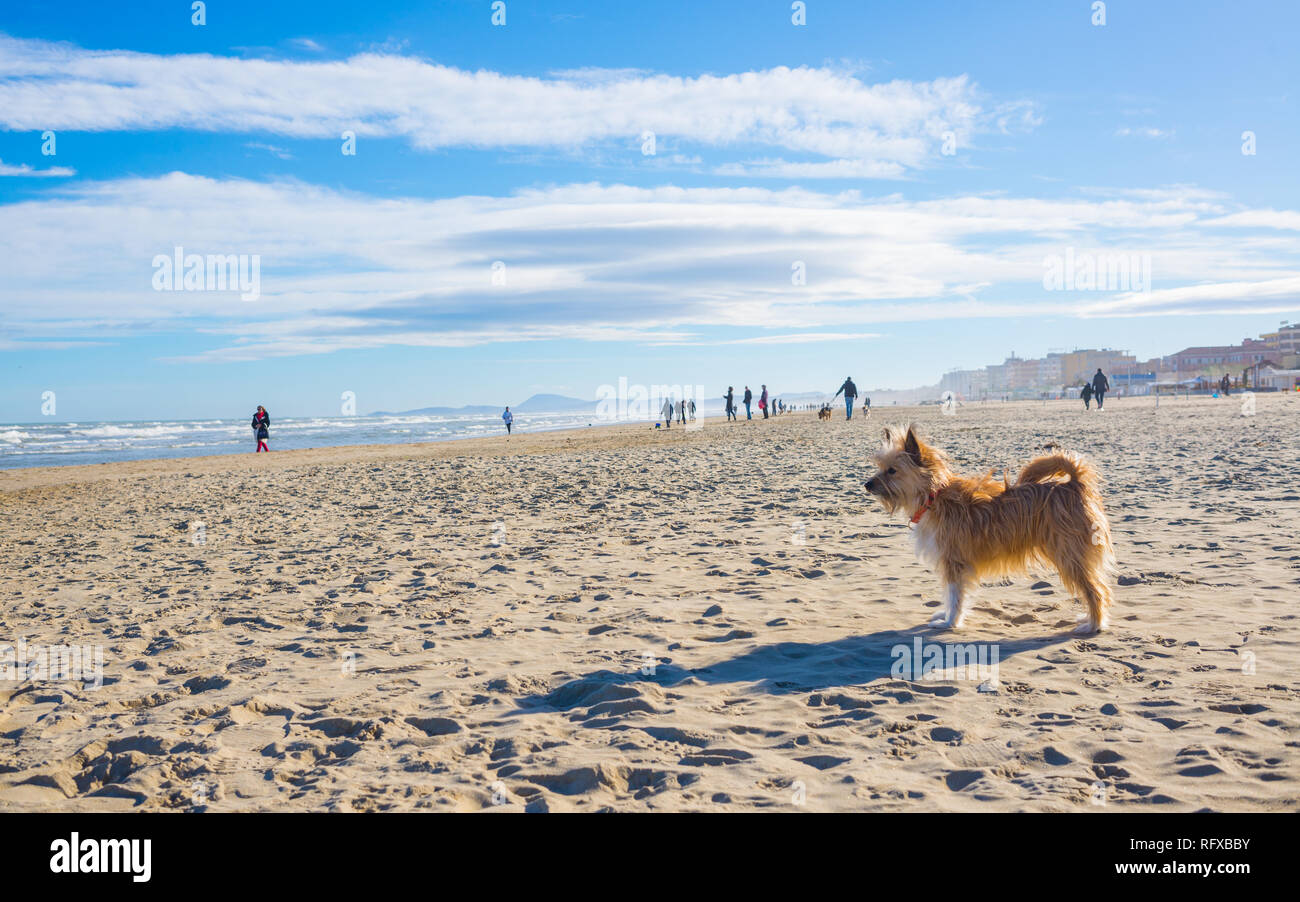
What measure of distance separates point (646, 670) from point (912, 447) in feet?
8.46

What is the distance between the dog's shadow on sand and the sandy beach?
0.03 metres

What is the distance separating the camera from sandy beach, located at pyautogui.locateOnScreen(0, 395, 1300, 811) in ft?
11.6

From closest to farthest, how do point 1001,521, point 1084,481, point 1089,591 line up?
point 1089,591
point 1084,481
point 1001,521

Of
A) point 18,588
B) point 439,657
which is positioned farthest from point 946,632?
point 18,588

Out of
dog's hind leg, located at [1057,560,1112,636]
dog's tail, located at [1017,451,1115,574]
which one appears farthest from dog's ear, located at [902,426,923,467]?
dog's hind leg, located at [1057,560,1112,636]

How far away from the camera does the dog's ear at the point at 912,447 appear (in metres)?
6.03

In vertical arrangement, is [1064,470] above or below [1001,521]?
above

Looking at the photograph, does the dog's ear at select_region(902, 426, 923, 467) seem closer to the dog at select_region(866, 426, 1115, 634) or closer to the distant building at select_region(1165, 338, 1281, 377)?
the dog at select_region(866, 426, 1115, 634)

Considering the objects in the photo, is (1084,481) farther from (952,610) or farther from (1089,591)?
(952,610)

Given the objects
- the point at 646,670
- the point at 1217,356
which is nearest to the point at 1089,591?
the point at 646,670

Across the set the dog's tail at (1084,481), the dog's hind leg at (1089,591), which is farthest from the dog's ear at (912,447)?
the dog's hind leg at (1089,591)

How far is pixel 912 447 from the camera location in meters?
6.08
